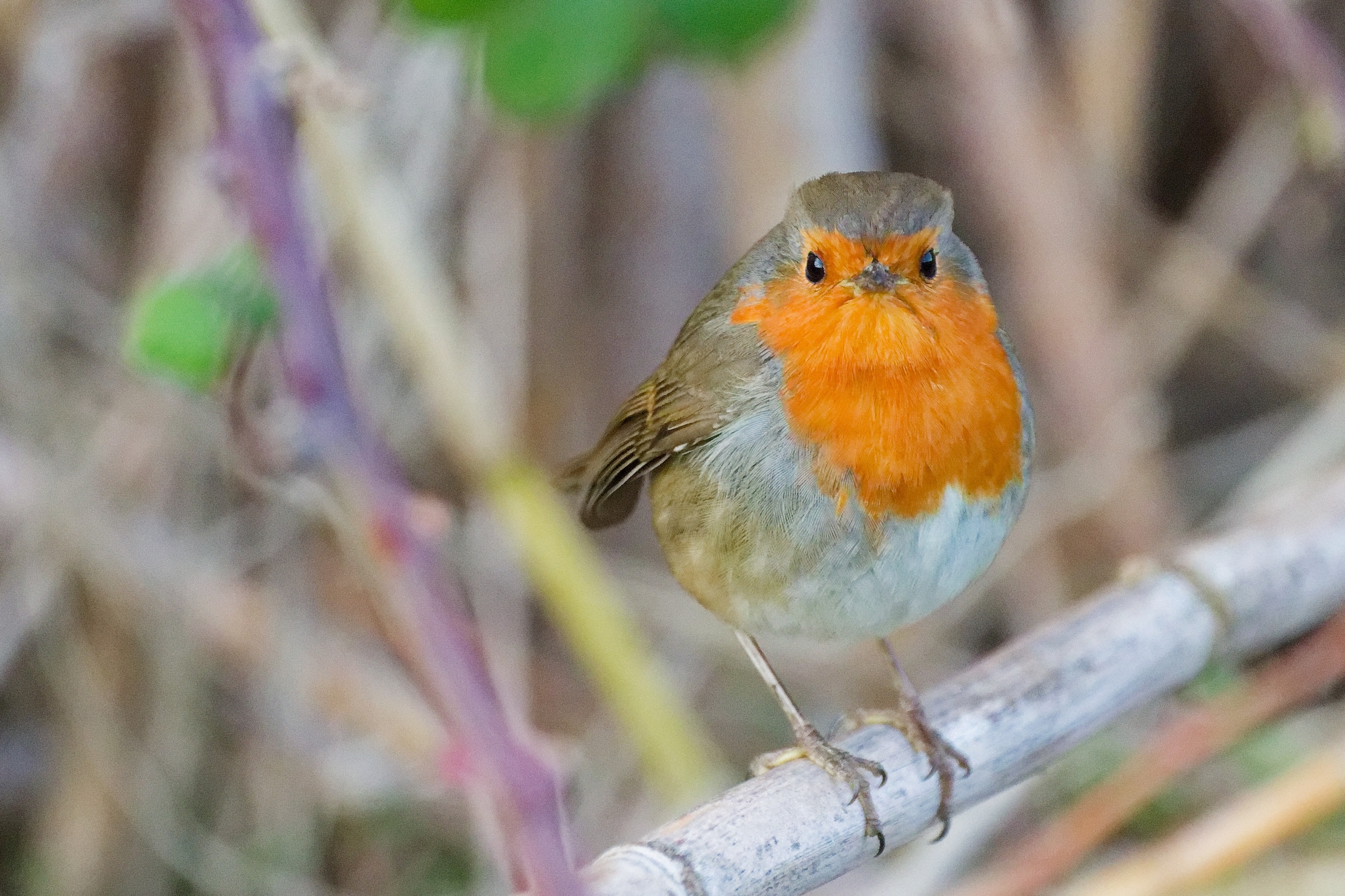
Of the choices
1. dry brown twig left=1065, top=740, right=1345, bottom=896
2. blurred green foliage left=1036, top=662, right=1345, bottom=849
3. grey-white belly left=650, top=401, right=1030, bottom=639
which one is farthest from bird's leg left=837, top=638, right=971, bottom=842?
blurred green foliage left=1036, top=662, right=1345, bottom=849

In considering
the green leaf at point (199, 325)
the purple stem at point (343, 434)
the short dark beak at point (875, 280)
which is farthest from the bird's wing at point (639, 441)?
the purple stem at point (343, 434)

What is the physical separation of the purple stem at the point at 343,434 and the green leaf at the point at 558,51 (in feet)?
4.20

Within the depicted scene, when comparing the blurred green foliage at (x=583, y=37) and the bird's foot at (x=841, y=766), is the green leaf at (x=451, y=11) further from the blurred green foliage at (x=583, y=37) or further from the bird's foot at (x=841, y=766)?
the bird's foot at (x=841, y=766)

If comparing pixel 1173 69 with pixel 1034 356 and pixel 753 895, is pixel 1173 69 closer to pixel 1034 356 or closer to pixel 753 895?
pixel 1034 356

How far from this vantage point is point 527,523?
8.09ft

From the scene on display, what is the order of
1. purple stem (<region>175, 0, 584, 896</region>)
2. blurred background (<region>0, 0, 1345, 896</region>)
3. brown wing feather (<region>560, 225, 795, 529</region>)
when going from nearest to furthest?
purple stem (<region>175, 0, 584, 896</region>)
brown wing feather (<region>560, 225, 795, 529</region>)
blurred background (<region>0, 0, 1345, 896</region>)

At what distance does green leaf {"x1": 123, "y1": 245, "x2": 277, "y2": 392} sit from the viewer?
131cm

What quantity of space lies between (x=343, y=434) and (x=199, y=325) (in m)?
0.67

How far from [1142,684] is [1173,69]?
227 centimetres

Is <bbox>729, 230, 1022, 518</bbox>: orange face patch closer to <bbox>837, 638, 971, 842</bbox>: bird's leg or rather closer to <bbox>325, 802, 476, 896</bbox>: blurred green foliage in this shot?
<bbox>837, 638, 971, 842</bbox>: bird's leg

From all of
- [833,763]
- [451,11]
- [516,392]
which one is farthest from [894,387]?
[516,392]

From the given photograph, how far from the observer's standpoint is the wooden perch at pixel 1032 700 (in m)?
1.55

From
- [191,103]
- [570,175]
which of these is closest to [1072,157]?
[570,175]

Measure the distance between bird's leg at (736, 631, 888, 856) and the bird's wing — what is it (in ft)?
1.35
